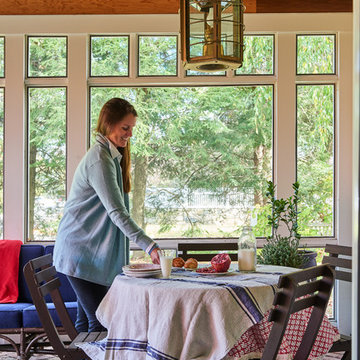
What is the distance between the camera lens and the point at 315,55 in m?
5.09

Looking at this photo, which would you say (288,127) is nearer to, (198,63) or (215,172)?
(215,172)

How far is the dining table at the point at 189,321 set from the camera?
2.44m

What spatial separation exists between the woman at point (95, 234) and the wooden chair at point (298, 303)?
0.74 m

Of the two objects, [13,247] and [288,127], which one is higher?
[288,127]

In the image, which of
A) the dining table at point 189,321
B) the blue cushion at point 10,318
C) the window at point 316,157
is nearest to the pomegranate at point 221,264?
the dining table at point 189,321

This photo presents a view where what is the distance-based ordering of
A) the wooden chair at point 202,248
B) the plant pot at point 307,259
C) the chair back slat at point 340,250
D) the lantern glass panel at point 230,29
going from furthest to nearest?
the plant pot at point 307,259
the wooden chair at point 202,248
the chair back slat at point 340,250
the lantern glass panel at point 230,29

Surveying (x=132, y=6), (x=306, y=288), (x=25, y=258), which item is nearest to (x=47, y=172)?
(x=25, y=258)

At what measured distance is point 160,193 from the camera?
5117 mm

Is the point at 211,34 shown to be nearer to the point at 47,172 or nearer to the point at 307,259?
the point at 307,259

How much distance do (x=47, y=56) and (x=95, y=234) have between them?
263 centimetres

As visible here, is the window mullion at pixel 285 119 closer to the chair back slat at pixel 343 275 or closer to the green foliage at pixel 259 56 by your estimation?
the green foliage at pixel 259 56

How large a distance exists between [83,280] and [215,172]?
8.06 feet

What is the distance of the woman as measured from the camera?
2822 millimetres

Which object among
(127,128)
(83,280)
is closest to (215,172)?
(127,128)
